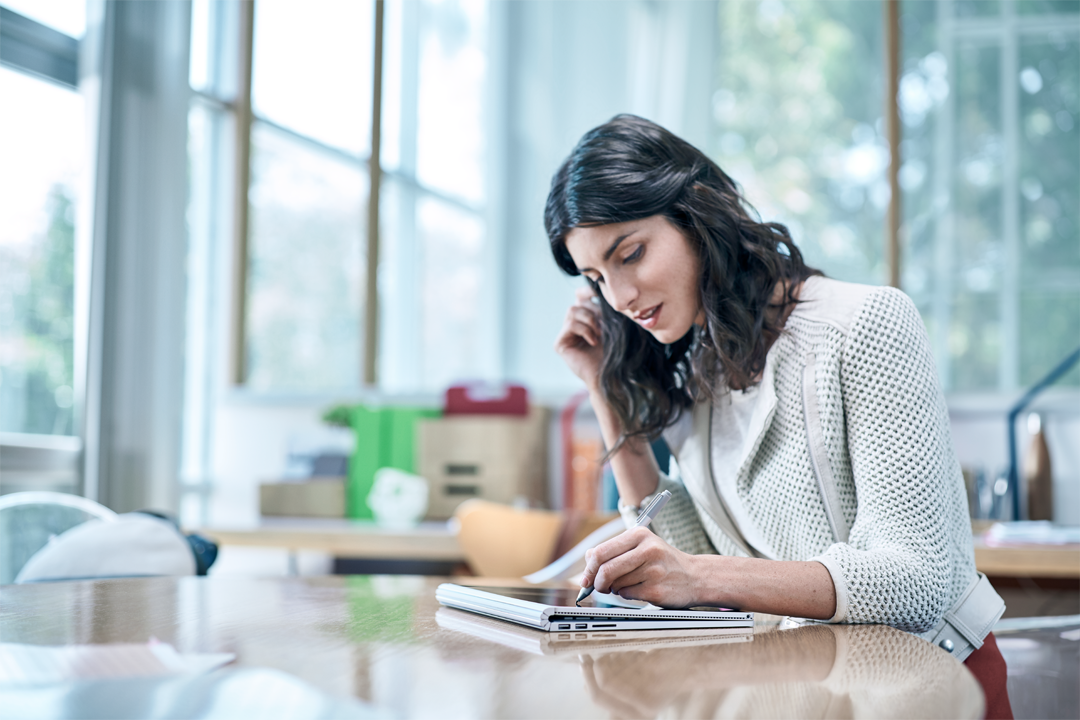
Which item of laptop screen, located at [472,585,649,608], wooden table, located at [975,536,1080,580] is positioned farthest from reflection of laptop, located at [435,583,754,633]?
wooden table, located at [975,536,1080,580]

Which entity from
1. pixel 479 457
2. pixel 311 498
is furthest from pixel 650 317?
pixel 311 498

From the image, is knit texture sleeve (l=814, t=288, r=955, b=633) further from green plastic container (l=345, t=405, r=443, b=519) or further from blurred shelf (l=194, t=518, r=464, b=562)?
green plastic container (l=345, t=405, r=443, b=519)

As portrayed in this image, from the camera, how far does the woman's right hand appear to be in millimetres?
1460

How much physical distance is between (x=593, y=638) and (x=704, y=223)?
1.93ft

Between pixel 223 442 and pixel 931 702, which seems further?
pixel 223 442

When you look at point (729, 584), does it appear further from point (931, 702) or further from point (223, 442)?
point (223, 442)

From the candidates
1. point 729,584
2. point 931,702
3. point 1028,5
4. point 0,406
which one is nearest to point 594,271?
point 729,584

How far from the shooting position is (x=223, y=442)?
3.14m

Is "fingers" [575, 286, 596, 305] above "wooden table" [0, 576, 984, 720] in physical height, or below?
above

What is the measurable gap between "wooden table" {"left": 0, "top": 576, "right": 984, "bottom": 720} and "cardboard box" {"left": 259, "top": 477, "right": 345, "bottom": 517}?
1.70 m

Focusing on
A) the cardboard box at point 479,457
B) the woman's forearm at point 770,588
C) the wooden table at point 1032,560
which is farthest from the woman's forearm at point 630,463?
the cardboard box at point 479,457

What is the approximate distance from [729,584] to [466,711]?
404mm

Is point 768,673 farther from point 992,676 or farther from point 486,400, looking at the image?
point 486,400

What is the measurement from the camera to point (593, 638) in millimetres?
827
